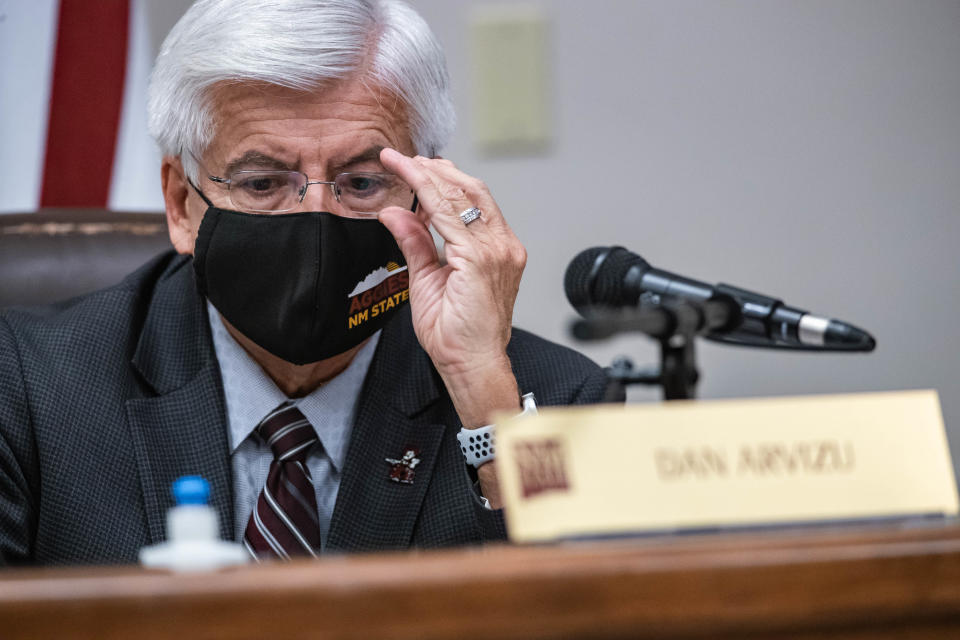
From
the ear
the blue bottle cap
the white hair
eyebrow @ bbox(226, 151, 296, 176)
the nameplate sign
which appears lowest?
the blue bottle cap

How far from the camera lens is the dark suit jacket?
3.98 ft

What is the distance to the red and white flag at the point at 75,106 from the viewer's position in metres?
2.14

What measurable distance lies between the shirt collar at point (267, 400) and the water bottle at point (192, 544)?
69 centimetres

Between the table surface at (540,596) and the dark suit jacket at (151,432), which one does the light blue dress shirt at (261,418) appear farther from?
the table surface at (540,596)

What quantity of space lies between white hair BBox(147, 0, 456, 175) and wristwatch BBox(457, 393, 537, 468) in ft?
1.53

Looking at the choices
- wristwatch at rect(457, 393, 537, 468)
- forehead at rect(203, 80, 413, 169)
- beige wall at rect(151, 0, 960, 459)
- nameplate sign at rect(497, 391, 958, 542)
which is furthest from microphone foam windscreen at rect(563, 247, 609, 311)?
beige wall at rect(151, 0, 960, 459)

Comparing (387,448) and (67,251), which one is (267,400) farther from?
(67,251)

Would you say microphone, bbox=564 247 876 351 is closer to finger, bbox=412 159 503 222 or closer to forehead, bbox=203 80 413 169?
finger, bbox=412 159 503 222

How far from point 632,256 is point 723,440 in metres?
0.36

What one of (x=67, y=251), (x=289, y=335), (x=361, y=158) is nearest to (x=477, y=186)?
(x=361, y=158)

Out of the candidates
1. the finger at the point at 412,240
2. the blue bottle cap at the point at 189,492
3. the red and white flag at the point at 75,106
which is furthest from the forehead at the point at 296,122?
the red and white flag at the point at 75,106

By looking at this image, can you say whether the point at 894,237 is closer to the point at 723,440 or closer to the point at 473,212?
the point at 473,212

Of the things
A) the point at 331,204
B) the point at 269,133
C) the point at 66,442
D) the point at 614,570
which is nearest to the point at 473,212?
the point at 331,204

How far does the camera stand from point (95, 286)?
5.33 ft
